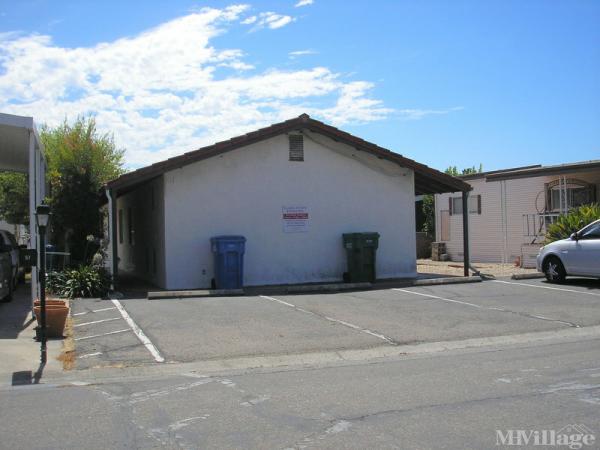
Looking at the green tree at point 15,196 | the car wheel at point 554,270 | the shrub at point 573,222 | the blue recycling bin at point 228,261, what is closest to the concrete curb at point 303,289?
the blue recycling bin at point 228,261

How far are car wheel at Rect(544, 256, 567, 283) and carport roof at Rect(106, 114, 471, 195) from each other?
3.10m

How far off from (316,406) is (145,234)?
550 inches

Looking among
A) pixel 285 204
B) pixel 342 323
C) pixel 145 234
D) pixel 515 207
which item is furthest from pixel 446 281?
pixel 145 234

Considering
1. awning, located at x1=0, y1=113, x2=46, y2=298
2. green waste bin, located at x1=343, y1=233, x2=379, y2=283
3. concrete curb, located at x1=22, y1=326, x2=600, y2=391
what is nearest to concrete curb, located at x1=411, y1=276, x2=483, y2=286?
green waste bin, located at x1=343, y1=233, x2=379, y2=283

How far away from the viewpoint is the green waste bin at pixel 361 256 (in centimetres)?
1664

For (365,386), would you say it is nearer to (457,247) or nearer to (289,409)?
(289,409)

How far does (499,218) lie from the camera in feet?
80.0

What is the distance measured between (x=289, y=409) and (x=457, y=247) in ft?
69.7

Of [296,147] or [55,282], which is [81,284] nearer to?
[55,282]

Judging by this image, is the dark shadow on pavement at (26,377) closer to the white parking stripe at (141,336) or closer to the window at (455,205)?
the white parking stripe at (141,336)

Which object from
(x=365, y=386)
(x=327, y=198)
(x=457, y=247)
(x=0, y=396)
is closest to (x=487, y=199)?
(x=457, y=247)

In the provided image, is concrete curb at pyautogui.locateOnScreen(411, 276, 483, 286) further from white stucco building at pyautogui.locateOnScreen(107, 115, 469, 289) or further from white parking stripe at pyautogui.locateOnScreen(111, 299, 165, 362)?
white parking stripe at pyautogui.locateOnScreen(111, 299, 165, 362)

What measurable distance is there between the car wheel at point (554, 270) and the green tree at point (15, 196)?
19666mm

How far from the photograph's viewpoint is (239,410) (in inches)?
236
